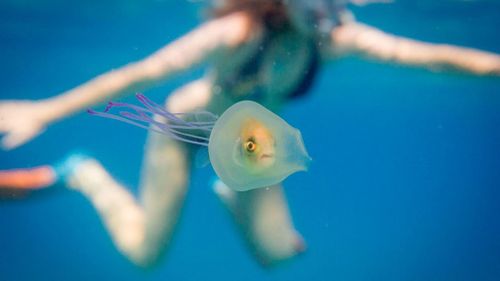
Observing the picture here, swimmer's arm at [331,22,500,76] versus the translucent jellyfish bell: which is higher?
swimmer's arm at [331,22,500,76]

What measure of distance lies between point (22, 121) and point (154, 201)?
4.61ft

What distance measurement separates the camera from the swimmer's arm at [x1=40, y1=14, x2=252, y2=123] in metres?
3.79

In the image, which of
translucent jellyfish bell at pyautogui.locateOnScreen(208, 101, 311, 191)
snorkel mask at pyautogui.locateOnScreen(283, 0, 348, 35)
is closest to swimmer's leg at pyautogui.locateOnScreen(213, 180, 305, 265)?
snorkel mask at pyautogui.locateOnScreen(283, 0, 348, 35)

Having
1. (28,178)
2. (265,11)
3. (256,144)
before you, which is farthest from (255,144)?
(28,178)

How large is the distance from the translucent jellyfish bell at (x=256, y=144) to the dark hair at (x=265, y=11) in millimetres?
2383

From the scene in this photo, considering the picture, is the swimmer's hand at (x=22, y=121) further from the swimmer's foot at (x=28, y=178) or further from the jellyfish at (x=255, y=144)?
the jellyfish at (x=255, y=144)

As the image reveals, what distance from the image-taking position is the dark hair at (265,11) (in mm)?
4504

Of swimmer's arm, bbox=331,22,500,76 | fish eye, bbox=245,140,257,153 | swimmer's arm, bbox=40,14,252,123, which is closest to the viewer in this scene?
fish eye, bbox=245,140,257,153

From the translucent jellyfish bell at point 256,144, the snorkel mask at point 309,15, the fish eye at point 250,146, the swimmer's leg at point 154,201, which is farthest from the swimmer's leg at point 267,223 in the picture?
the fish eye at point 250,146

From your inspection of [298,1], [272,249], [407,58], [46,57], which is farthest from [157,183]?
[46,57]

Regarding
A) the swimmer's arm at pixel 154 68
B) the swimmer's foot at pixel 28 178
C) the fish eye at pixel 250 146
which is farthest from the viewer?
the swimmer's foot at pixel 28 178

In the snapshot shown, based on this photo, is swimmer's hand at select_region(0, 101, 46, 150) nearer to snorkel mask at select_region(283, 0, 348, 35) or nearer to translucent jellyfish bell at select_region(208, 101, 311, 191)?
translucent jellyfish bell at select_region(208, 101, 311, 191)

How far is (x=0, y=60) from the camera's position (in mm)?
14531

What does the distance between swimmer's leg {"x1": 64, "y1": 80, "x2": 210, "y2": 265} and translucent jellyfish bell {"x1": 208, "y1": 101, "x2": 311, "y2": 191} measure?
82.7 inches
